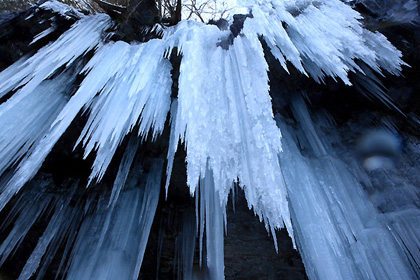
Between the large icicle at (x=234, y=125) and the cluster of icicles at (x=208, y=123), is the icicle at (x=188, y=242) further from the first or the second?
the large icicle at (x=234, y=125)

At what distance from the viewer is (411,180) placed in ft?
8.77

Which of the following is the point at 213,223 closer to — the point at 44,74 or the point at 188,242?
the point at 188,242

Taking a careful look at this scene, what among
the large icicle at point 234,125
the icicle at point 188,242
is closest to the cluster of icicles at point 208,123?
the large icicle at point 234,125

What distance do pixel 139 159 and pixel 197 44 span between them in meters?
1.59

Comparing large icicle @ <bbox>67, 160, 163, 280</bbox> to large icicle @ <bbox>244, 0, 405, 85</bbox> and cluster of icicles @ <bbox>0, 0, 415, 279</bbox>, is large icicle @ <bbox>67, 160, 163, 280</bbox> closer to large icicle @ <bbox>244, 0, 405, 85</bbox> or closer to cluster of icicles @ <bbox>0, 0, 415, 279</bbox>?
cluster of icicles @ <bbox>0, 0, 415, 279</bbox>

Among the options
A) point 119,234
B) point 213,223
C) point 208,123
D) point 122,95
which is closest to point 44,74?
point 122,95

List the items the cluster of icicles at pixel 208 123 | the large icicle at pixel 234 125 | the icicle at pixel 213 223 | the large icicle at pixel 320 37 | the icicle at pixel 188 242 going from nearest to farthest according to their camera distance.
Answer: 1. the large icicle at pixel 234 125
2. the cluster of icicles at pixel 208 123
3. the icicle at pixel 213 223
4. the large icicle at pixel 320 37
5. the icicle at pixel 188 242

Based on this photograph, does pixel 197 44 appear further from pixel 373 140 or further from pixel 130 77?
pixel 373 140

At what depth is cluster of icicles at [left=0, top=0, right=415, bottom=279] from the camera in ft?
6.62

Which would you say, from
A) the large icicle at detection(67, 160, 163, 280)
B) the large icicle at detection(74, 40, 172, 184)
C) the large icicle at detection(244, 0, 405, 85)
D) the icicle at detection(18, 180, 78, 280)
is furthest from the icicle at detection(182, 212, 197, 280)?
the large icicle at detection(244, 0, 405, 85)

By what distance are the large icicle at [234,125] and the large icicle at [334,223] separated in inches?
24.3

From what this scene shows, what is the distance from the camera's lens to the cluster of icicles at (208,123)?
6.62 ft

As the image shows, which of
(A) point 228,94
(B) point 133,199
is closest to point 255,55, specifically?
(A) point 228,94

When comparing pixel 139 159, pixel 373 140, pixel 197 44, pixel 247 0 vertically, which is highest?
pixel 247 0
